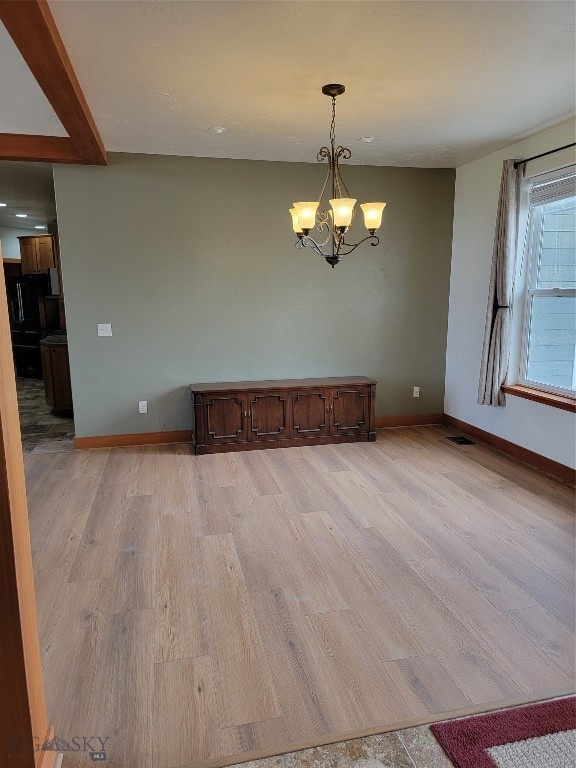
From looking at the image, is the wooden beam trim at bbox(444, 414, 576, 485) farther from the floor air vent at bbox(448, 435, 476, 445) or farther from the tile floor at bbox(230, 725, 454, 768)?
the tile floor at bbox(230, 725, 454, 768)

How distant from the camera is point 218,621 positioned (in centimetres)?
222

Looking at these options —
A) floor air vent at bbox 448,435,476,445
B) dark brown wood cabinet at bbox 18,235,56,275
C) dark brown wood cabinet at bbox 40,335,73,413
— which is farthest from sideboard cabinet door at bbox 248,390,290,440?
dark brown wood cabinet at bbox 18,235,56,275

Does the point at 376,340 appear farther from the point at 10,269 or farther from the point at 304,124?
the point at 10,269

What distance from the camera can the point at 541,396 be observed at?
397 centimetres

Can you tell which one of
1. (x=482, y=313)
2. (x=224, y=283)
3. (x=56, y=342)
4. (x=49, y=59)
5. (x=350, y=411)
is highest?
(x=49, y=59)

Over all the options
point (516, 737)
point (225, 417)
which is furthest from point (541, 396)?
point (516, 737)

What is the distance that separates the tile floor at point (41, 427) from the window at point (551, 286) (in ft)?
14.1

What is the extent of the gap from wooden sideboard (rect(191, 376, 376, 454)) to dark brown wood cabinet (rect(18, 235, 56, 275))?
567 centimetres

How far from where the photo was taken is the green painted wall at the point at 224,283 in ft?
14.6

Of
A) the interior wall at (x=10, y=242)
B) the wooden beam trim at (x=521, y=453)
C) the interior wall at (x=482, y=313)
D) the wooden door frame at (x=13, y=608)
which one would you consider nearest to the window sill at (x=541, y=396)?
the interior wall at (x=482, y=313)

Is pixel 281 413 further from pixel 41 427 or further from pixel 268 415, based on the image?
pixel 41 427

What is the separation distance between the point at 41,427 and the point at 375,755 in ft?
16.1

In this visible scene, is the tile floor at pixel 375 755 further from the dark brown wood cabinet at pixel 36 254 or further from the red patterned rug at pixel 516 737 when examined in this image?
the dark brown wood cabinet at pixel 36 254

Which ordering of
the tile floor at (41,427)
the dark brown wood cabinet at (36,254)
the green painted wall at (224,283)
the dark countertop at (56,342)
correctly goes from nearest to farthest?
the green painted wall at (224,283)
the tile floor at (41,427)
the dark countertop at (56,342)
the dark brown wood cabinet at (36,254)
